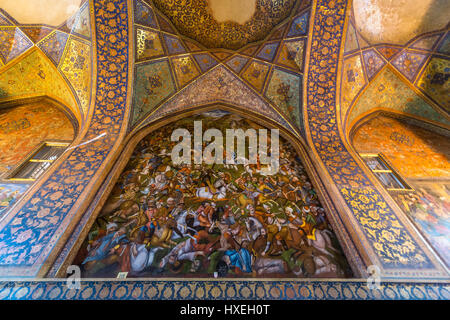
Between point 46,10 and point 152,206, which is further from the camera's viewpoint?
point 46,10

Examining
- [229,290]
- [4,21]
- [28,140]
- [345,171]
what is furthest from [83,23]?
[345,171]

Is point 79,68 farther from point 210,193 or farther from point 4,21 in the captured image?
point 210,193

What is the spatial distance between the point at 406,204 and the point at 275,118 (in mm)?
4126

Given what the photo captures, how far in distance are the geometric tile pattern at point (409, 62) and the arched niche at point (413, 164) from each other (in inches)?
52.4

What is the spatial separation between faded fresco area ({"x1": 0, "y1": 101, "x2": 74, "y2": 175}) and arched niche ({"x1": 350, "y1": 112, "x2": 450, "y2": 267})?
8.20 metres

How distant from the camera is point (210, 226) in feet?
14.1

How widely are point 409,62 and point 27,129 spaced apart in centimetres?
1148

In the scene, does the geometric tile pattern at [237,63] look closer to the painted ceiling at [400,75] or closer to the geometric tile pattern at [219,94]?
the geometric tile pattern at [219,94]

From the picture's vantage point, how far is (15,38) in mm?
6371

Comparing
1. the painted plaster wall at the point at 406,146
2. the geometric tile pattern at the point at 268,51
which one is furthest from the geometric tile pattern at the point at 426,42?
the geometric tile pattern at the point at 268,51

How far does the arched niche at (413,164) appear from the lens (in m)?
4.31
